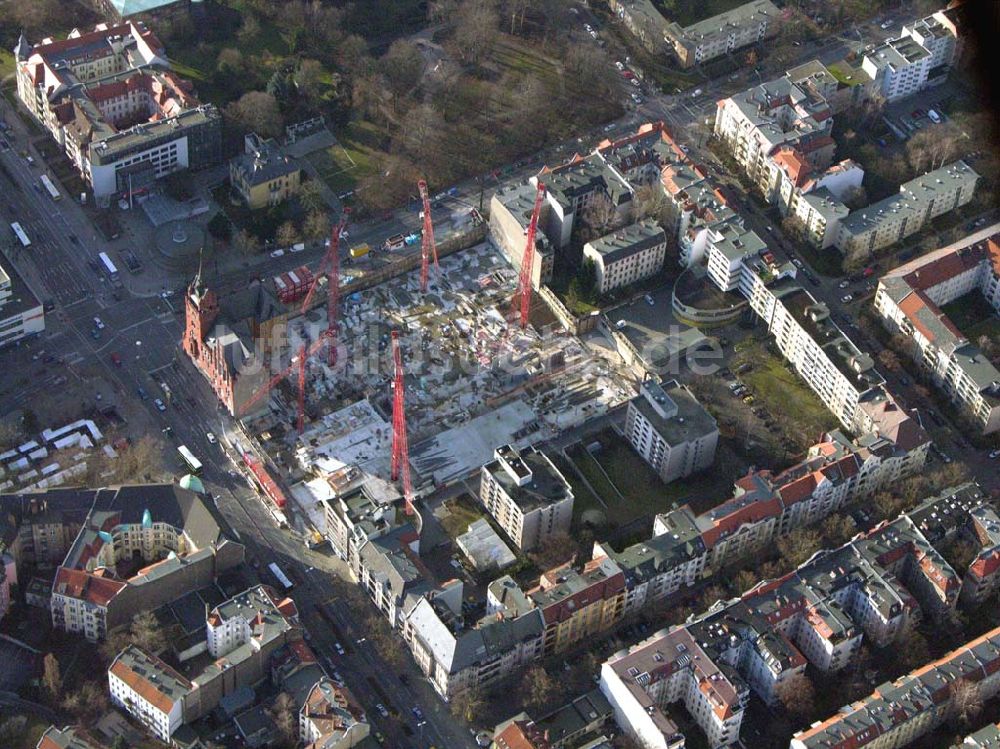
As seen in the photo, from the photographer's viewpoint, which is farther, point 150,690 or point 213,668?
point 213,668

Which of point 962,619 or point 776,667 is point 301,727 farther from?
point 962,619

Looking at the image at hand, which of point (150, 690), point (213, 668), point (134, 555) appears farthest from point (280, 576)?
point (150, 690)

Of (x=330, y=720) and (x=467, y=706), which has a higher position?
(x=330, y=720)

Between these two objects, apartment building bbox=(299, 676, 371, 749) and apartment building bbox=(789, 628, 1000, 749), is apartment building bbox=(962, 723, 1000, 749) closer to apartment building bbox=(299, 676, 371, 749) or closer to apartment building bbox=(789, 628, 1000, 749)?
apartment building bbox=(789, 628, 1000, 749)

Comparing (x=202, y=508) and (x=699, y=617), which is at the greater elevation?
(x=202, y=508)

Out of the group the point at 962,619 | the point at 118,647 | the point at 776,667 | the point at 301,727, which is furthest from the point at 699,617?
the point at 118,647

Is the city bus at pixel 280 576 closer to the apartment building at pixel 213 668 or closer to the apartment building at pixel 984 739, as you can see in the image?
the apartment building at pixel 213 668

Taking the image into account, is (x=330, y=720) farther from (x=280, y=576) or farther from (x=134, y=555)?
(x=134, y=555)

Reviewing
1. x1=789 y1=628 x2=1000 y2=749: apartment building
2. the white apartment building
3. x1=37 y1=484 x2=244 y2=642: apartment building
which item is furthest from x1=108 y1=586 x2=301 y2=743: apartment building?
x1=789 y1=628 x2=1000 y2=749: apartment building
